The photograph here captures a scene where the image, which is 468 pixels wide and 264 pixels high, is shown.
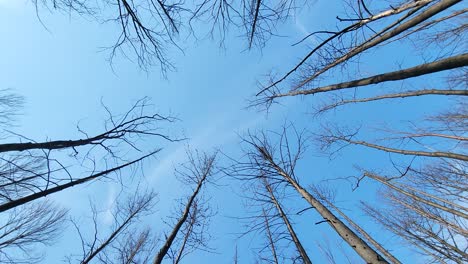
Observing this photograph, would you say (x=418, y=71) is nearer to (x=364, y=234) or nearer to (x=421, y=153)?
(x=421, y=153)

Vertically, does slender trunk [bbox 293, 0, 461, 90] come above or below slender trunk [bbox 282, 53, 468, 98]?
above

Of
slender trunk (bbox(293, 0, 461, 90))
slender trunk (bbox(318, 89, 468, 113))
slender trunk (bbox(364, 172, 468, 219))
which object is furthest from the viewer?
slender trunk (bbox(364, 172, 468, 219))

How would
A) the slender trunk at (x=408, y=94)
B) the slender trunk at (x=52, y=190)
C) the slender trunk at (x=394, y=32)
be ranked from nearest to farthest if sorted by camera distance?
the slender trunk at (x=52, y=190) → the slender trunk at (x=394, y=32) → the slender trunk at (x=408, y=94)

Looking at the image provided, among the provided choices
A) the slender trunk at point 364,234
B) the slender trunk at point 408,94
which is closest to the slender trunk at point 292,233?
the slender trunk at point 364,234

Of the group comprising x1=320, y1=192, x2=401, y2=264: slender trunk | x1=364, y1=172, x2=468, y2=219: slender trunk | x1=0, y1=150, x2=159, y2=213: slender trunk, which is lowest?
x1=0, y1=150, x2=159, y2=213: slender trunk

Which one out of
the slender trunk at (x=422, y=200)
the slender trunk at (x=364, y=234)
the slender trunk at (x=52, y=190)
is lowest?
the slender trunk at (x=52, y=190)

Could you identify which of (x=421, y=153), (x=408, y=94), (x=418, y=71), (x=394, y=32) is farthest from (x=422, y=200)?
(x=418, y=71)

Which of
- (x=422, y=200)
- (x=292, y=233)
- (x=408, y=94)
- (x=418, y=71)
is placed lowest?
(x=418, y=71)

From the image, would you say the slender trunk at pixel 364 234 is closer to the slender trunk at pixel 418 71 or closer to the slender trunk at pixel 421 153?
the slender trunk at pixel 421 153

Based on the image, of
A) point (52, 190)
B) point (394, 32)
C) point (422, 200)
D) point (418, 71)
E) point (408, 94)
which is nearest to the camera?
point (418, 71)

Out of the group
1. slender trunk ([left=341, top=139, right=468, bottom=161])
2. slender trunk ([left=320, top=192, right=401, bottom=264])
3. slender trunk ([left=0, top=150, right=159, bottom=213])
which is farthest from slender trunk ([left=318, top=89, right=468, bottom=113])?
slender trunk ([left=0, top=150, right=159, bottom=213])

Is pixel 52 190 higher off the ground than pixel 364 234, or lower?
lower

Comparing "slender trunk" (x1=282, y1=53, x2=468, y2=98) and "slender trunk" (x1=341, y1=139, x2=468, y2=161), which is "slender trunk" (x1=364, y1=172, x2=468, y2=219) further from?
"slender trunk" (x1=282, y1=53, x2=468, y2=98)

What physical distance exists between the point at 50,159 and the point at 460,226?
29.6ft
